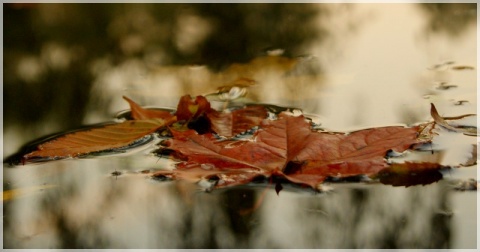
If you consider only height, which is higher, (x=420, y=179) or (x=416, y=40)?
(x=416, y=40)

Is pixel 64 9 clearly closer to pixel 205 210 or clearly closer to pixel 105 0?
pixel 105 0

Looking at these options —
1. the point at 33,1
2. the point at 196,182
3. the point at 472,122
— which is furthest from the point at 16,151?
the point at 33,1

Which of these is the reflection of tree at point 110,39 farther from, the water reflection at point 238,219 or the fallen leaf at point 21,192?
the water reflection at point 238,219

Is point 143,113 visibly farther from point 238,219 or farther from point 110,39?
point 110,39

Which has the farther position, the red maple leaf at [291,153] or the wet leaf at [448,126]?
the wet leaf at [448,126]

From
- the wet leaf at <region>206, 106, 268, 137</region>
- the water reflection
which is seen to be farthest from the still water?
the wet leaf at <region>206, 106, 268, 137</region>

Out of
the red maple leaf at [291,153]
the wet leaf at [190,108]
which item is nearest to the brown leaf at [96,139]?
the wet leaf at [190,108]
